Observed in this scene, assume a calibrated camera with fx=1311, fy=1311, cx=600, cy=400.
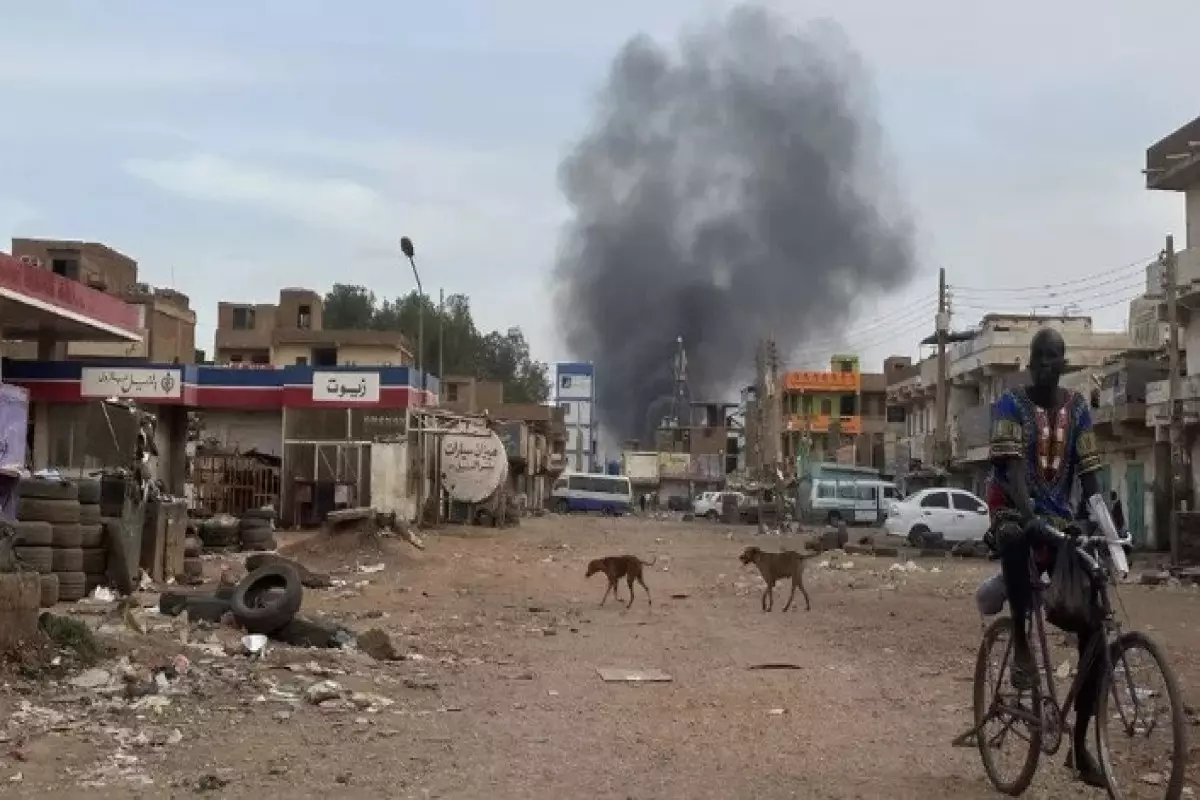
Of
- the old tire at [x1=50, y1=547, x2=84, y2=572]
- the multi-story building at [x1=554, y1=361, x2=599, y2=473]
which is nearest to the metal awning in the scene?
the old tire at [x1=50, y1=547, x2=84, y2=572]

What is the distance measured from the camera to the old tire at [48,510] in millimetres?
14305

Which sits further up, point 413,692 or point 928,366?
point 928,366


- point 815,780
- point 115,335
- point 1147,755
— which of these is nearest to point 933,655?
point 815,780

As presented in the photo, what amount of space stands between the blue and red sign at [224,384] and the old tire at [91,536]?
19.6 metres

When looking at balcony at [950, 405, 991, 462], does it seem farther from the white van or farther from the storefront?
the storefront

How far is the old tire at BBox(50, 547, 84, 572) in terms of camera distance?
47.1 ft

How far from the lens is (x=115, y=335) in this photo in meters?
36.2

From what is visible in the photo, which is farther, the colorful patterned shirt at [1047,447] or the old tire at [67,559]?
the old tire at [67,559]

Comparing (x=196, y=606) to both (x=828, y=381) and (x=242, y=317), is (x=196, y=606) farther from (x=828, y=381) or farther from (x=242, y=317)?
(x=828, y=381)

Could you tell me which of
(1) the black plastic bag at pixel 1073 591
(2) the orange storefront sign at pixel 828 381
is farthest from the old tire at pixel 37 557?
(2) the orange storefront sign at pixel 828 381

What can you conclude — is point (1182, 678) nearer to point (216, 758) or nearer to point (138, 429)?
point (216, 758)

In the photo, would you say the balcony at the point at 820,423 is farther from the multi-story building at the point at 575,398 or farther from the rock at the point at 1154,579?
the rock at the point at 1154,579

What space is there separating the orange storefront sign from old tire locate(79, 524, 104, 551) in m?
81.2

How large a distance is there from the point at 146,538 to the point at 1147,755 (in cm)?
1383
